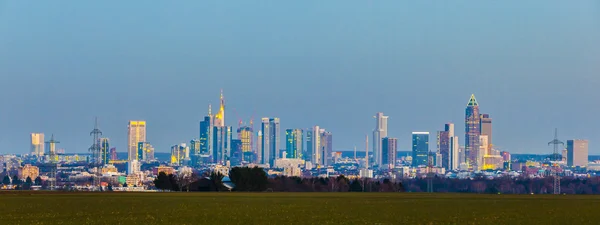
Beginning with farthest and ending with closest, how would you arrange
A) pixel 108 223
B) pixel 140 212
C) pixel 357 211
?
pixel 357 211 < pixel 140 212 < pixel 108 223

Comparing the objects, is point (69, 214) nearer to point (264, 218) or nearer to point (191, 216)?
point (191, 216)

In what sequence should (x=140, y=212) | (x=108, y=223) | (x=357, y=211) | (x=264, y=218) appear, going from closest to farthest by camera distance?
1. (x=108, y=223)
2. (x=264, y=218)
3. (x=140, y=212)
4. (x=357, y=211)

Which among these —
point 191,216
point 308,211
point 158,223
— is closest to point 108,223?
point 158,223

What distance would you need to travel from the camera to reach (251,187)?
13475 cm

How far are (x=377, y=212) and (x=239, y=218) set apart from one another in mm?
9680

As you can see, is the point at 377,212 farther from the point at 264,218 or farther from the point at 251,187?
the point at 251,187

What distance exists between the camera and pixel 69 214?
51375 mm

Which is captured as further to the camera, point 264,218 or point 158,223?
point 264,218

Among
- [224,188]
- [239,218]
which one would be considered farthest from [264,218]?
[224,188]

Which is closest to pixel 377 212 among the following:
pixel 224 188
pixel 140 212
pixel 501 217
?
pixel 501 217

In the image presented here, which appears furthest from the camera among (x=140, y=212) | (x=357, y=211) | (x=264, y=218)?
(x=357, y=211)

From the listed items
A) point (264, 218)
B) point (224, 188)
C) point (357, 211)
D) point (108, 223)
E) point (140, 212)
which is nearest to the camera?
point (108, 223)

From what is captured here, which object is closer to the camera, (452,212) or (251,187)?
(452,212)

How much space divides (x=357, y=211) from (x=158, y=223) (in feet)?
51.2
